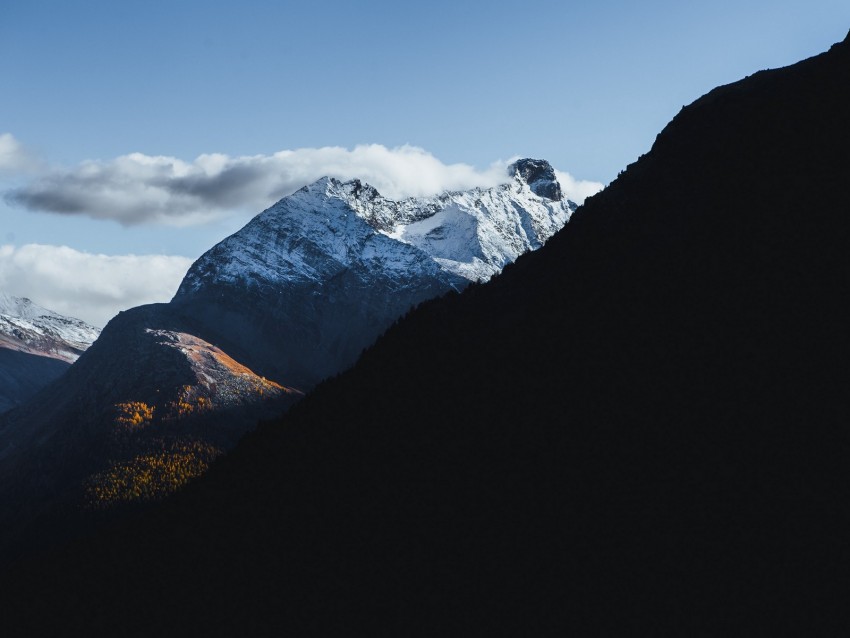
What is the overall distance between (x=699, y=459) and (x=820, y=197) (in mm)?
37068

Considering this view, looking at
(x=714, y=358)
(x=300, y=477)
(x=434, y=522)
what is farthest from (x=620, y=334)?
(x=300, y=477)

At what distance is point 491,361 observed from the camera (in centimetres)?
12381

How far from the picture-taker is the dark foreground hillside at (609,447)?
72625 mm

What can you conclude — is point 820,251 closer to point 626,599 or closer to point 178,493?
point 626,599

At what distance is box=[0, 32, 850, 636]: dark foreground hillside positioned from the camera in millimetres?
72625

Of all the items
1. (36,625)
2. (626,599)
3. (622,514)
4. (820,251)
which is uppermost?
(820,251)

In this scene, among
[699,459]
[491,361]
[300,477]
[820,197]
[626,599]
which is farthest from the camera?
[300,477]

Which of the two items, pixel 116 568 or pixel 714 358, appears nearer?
pixel 714 358

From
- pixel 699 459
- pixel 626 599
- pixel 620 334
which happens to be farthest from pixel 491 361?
pixel 626 599

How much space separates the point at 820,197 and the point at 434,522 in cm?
5845

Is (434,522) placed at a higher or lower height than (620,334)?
lower

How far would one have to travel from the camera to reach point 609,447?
90062 millimetres

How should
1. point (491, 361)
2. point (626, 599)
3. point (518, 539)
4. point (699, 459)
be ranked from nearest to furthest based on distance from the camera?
point (626, 599) → point (699, 459) → point (518, 539) → point (491, 361)

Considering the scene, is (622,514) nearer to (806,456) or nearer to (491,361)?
(806,456)
